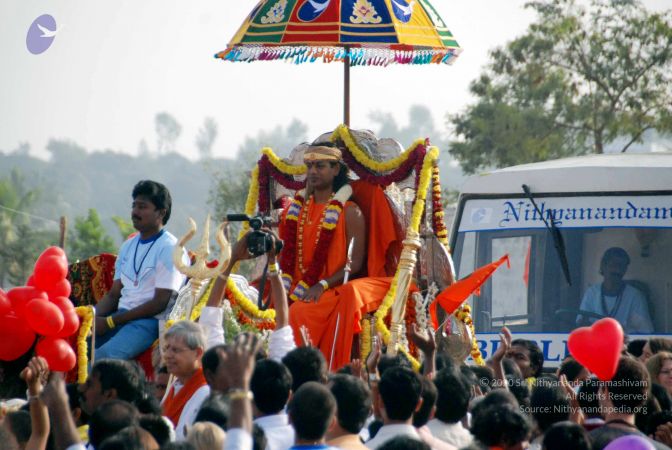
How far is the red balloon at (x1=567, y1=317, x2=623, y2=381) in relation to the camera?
709 centimetres

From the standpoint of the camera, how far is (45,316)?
323 inches

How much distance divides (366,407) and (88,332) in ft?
11.1

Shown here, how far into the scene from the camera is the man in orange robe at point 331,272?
32.1 ft

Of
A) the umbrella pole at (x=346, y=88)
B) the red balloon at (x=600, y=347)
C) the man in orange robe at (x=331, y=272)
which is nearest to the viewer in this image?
the red balloon at (x=600, y=347)

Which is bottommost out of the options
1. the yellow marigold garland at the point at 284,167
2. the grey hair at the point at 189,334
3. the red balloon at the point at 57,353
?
the red balloon at the point at 57,353

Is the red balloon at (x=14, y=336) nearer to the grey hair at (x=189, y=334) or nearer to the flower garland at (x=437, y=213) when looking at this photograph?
the grey hair at (x=189, y=334)

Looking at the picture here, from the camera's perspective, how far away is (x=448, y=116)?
87.9 ft

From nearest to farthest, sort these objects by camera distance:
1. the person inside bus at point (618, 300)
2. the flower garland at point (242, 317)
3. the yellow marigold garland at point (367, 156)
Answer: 1. the flower garland at point (242, 317)
2. the yellow marigold garland at point (367, 156)
3. the person inside bus at point (618, 300)

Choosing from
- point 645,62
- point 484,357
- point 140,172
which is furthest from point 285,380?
point 140,172

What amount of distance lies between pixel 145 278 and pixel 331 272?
1.50 m

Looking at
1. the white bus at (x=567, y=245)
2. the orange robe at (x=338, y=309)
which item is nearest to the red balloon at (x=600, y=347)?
the orange robe at (x=338, y=309)

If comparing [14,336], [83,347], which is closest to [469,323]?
[83,347]

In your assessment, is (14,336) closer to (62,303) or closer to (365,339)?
(62,303)

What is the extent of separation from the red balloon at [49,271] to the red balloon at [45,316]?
164 millimetres
